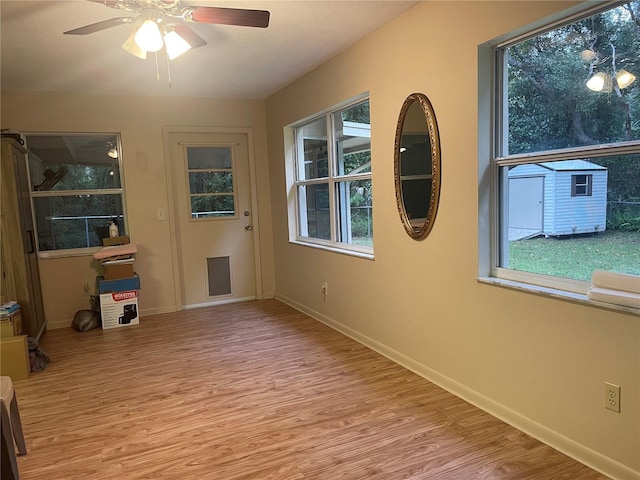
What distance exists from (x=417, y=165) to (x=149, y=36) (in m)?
1.69

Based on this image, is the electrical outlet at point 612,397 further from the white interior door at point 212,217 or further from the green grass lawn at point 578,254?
the white interior door at point 212,217

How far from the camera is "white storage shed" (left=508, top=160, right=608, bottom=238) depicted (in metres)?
1.96

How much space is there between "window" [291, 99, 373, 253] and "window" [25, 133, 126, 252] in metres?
1.93

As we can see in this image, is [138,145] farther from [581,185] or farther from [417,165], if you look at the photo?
[581,185]

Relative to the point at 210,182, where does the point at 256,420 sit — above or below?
below

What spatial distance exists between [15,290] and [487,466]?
12.4ft

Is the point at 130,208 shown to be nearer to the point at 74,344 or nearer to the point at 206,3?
the point at 74,344

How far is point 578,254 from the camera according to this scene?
2043 millimetres

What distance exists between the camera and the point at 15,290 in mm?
3707

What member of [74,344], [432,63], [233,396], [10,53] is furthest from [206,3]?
[74,344]

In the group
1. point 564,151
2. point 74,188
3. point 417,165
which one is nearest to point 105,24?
point 417,165

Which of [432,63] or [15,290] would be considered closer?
[432,63]

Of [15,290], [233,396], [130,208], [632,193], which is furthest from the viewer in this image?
[130,208]

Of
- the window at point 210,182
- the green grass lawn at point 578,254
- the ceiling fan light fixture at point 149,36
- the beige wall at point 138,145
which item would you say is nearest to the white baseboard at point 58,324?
the beige wall at point 138,145
